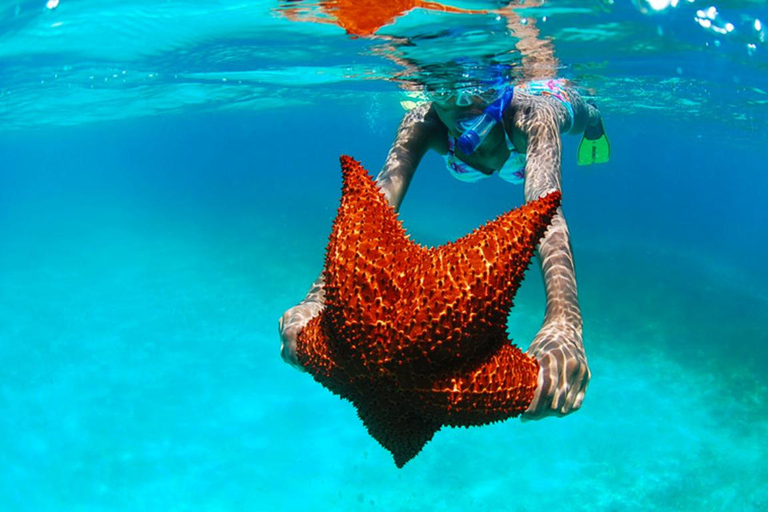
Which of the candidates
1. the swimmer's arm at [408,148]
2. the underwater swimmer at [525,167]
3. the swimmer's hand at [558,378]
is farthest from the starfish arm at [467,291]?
the swimmer's arm at [408,148]

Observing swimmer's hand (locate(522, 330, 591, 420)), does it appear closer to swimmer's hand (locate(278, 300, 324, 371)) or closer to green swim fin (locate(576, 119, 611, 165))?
swimmer's hand (locate(278, 300, 324, 371))

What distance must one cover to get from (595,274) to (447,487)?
44.7 feet

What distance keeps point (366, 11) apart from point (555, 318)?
7567mm

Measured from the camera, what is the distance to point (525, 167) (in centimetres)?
371

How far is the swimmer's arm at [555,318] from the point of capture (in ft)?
7.86

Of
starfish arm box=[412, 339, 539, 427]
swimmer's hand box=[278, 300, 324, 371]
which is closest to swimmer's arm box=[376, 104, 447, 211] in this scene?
swimmer's hand box=[278, 300, 324, 371]

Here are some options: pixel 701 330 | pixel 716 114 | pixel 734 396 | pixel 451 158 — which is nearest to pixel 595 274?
pixel 701 330

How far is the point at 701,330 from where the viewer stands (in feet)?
58.5

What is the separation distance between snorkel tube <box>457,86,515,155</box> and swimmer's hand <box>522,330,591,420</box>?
316 cm

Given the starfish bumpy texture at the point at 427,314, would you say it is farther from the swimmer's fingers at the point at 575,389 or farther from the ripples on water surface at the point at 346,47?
the ripples on water surface at the point at 346,47

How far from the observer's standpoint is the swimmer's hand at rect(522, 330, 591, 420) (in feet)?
7.75

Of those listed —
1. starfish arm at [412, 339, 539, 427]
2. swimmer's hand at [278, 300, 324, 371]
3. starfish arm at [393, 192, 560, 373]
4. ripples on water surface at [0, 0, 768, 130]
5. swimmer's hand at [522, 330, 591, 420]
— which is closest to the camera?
starfish arm at [393, 192, 560, 373]

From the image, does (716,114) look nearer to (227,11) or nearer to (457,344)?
(227,11)

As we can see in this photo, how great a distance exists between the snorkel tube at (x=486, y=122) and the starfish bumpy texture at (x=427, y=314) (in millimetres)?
3069
